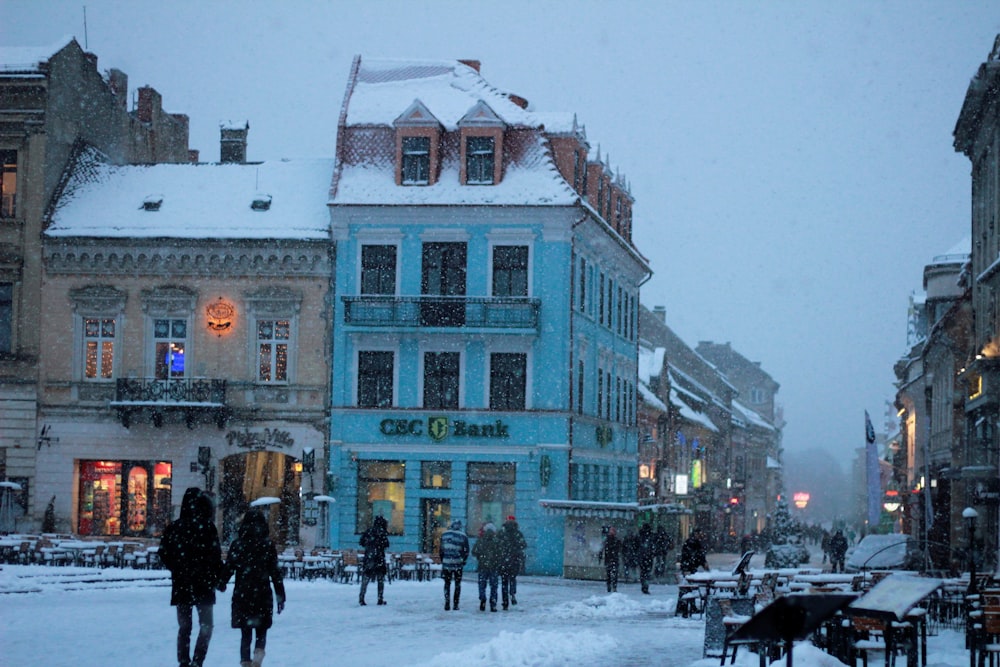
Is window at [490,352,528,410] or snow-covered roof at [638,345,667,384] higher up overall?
snow-covered roof at [638,345,667,384]

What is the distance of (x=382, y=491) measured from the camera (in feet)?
133

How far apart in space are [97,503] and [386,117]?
14193mm

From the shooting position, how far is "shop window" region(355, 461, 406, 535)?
4047cm

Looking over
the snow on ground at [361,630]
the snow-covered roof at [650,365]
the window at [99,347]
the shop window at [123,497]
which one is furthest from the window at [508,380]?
the snow-covered roof at [650,365]

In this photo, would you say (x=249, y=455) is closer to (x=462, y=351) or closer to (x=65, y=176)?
(x=462, y=351)

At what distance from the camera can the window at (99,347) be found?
41688 mm

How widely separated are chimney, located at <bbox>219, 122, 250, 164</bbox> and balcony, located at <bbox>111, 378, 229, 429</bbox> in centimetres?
932

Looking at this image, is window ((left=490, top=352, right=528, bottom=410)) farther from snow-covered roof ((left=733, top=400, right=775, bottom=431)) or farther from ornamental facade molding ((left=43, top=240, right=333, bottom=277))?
snow-covered roof ((left=733, top=400, right=775, bottom=431))

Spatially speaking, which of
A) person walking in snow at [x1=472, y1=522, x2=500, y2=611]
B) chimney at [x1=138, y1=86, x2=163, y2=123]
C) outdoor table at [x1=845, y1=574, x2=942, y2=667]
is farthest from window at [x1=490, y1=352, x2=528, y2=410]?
outdoor table at [x1=845, y1=574, x2=942, y2=667]

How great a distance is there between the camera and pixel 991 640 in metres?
17.3

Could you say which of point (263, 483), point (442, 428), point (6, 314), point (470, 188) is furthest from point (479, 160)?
point (6, 314)

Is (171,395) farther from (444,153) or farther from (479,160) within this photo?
(479,160)

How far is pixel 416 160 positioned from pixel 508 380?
7.00 metres

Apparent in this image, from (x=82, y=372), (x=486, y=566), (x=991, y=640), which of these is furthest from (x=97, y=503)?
(x=991, y=640)
